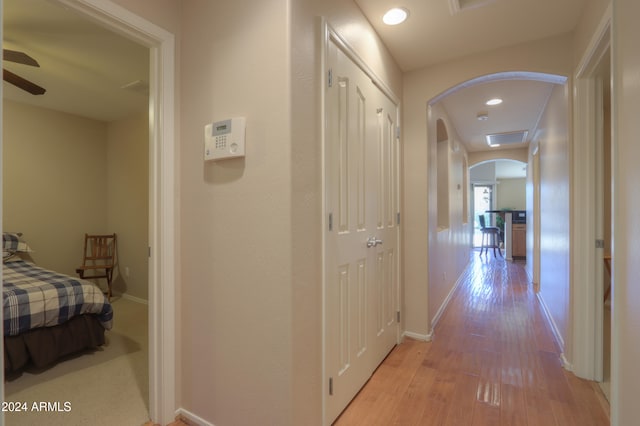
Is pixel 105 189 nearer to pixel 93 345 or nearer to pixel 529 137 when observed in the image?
pixel 93 345

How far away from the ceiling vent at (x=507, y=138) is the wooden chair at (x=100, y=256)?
631 centimetres

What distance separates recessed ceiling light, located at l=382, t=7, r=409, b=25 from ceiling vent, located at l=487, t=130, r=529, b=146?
12.6 ft

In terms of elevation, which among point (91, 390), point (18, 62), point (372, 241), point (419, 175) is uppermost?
point (18, 62)

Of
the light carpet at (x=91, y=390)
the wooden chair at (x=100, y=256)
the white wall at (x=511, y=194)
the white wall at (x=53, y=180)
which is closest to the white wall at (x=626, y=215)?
the light carpet at (x=91, y=390)

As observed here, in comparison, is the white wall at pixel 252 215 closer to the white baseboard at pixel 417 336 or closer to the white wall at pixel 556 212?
the white baseboard at pixel 417 336

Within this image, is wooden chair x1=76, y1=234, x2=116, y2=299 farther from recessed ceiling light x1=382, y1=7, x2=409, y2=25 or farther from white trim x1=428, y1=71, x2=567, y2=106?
white trim x1=428, y1=71, x2=567, y2=106

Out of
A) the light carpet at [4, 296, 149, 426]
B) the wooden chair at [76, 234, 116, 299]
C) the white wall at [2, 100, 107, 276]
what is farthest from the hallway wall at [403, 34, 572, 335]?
the white wall at [2, 100, 107, 276]

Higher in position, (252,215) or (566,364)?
(252,215)

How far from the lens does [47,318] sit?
7.53 ft

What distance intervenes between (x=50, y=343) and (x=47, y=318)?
199 millimetres

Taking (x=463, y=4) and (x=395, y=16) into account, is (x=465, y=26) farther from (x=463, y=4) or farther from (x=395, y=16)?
(x=395, y=16)

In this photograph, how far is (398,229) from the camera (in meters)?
2.66

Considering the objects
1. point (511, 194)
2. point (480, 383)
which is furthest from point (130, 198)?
point (511, 194)

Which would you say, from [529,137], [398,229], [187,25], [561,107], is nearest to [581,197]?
[561,107]
